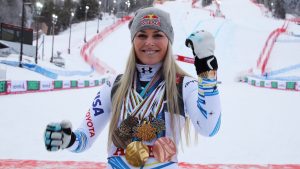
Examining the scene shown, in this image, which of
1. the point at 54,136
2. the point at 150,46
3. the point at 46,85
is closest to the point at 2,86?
the point at 46,85

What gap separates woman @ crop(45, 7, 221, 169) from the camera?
2.17m

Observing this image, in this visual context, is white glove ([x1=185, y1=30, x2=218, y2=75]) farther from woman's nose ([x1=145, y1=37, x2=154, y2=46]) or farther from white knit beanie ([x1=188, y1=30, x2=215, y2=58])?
woman's nose ([x1=145, y1=37, x2=154, y2=46])

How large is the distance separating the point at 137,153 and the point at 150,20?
920 millimetres

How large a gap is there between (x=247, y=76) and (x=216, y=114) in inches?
1193

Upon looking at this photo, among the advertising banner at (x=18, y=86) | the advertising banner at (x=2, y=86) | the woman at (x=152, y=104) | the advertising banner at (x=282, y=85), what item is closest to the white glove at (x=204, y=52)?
the woman at (x=152, y=104)

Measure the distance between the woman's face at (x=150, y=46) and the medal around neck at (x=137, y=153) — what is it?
579 mm

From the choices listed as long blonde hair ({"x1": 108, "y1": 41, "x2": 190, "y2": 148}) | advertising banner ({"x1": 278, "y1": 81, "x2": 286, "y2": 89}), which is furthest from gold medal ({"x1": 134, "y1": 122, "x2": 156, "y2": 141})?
advertising banner ({"x1": 278, "y1": 81, "x2": 286, "y2": 89})

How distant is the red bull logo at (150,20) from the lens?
8.10ft

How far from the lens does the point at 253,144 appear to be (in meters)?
7.90

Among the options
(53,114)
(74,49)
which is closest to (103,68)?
(74,49)

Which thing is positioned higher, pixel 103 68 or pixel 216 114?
pixel 216 114

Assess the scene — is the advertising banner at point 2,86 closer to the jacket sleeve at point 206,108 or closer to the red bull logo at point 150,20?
the red bull logo at point 150,20

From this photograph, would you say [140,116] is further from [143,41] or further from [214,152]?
[214,152]

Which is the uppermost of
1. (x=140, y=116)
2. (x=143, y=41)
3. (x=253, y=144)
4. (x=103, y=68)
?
(x=143, y=41)
